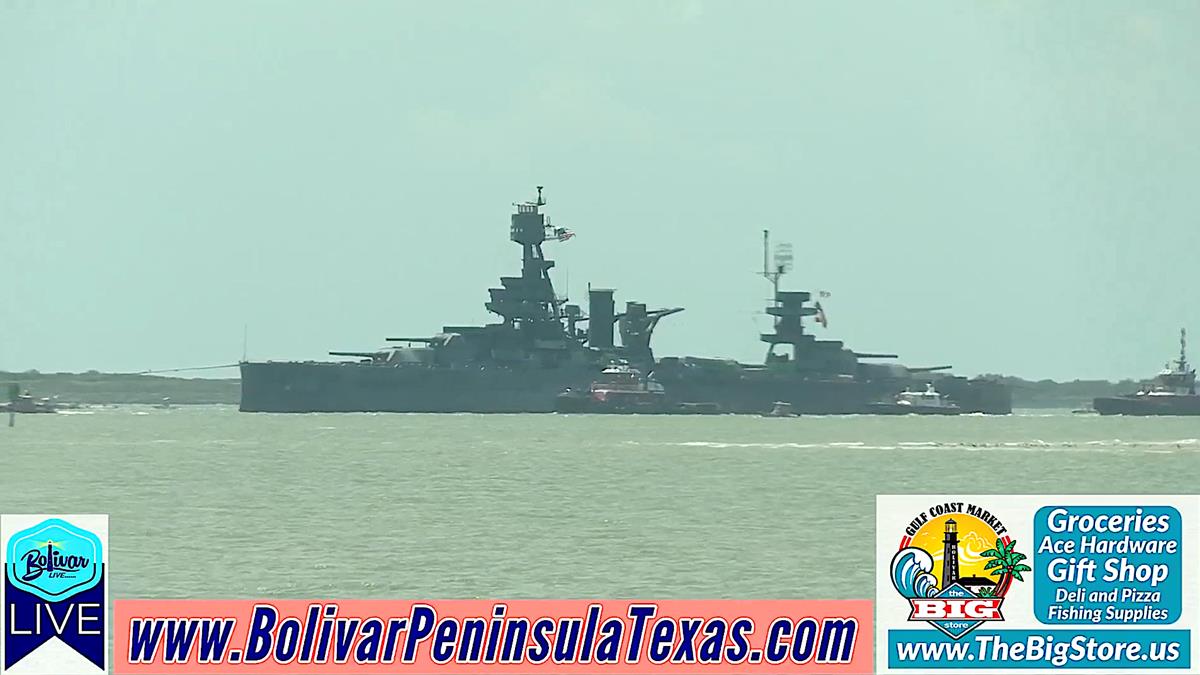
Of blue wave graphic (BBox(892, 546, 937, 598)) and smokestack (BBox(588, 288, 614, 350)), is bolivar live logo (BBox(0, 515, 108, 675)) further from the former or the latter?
smokestack (BBox(588, 288, 614, 350))

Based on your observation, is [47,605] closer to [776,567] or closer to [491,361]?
[776,567]

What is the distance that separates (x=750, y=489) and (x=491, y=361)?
90.9m

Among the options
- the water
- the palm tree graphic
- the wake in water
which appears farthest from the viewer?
the wake in water

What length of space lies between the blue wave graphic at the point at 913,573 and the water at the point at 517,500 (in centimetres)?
951

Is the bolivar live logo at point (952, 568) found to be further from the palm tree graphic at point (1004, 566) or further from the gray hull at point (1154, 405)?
the gray hull at point (1154, 405)

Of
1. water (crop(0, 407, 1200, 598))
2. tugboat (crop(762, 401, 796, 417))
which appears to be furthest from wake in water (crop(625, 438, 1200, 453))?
tugboat (crop(762, 401, 796, 417))

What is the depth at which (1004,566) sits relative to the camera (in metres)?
17.0

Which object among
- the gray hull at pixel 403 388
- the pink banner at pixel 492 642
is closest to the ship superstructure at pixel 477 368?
the gray hull at pixel 403 388

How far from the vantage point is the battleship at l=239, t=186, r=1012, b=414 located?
135m

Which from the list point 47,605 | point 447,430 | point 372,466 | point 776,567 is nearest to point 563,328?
point 447,430

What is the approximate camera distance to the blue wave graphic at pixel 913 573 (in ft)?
54.6

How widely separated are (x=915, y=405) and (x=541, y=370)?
2842 cm

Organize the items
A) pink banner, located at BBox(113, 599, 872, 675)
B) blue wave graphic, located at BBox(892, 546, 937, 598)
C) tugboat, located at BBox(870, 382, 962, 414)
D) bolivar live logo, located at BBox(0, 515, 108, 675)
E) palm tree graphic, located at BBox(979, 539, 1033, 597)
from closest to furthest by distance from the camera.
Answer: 1. blue wave graphic, located at BBox(892, 546, 937, 598)
2. palm tree graphic, located at BBox(979, 539, 1033, 597)
3. bolivar live logo, located at BBox(0, 515, 108, 675)
4. pink banner, located at BBox(113, 599, 872, 675)
5. tugboat, located at BBox(870, 382, 962, 414)

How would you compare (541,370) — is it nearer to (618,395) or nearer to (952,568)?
(618,395)
